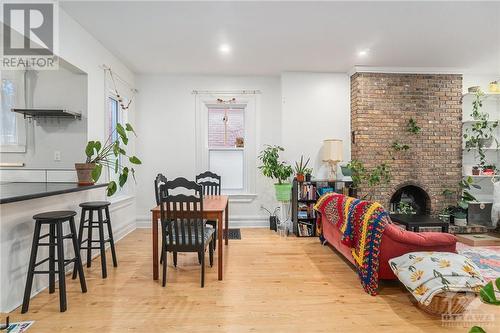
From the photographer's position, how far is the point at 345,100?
16.5 ft

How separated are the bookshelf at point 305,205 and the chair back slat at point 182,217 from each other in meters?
2.21

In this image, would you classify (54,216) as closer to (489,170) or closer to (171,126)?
(171,126)

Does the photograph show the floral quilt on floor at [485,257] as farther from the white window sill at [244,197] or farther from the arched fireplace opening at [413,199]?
the white window sill at [244,197]

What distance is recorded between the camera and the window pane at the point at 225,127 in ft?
17.1

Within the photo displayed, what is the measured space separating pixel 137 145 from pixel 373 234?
426 cm

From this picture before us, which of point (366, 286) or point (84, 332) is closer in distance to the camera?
point (84, 332)

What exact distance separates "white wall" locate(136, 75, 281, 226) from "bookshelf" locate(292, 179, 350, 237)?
0.96m

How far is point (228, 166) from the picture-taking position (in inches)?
207

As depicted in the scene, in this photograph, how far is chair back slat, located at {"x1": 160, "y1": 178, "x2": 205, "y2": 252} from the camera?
2625 mm

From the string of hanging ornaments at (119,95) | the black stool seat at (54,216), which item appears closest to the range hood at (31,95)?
the string of hanging ornaments at (119,95)

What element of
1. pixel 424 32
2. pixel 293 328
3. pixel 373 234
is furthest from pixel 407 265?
pixel 424 32

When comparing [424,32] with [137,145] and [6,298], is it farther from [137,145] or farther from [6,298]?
[6,298]

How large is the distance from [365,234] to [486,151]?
13.9 ft

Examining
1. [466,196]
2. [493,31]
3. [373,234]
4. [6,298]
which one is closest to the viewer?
[6,298]
